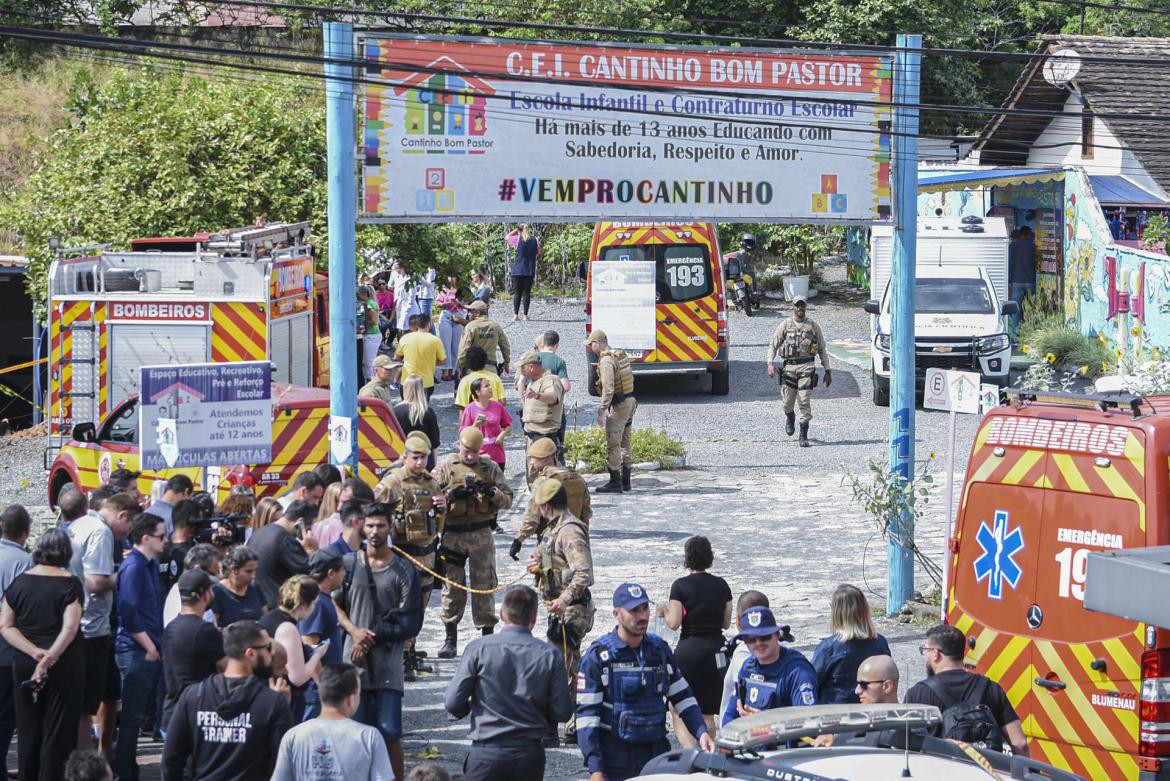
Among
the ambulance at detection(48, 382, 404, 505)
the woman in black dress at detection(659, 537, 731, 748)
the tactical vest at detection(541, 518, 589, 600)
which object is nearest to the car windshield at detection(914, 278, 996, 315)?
the ambulance at detection(48, 382, 404, 505)

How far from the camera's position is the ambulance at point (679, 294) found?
23.7 m

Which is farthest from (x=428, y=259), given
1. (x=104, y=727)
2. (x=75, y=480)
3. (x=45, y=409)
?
(x=104, y=727)

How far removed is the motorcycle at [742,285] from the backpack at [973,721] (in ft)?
81.1

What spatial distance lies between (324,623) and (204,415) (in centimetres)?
404

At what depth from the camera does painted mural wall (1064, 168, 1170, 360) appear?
24.2m

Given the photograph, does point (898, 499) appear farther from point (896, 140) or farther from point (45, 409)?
point (45, 409)

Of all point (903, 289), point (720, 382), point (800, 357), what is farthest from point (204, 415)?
point (720, 382)

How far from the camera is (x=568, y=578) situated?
31.7 ft

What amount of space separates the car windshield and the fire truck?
10250 millimetres

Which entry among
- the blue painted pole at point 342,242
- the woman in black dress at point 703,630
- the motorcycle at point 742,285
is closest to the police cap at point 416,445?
the blue painted pole at point 342,242

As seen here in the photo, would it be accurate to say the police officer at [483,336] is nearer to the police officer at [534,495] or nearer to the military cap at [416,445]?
the police officer at [534,495]

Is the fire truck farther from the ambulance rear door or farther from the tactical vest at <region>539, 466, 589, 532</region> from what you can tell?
the ambulance rear door

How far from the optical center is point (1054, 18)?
152 ft

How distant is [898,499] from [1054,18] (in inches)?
1464
